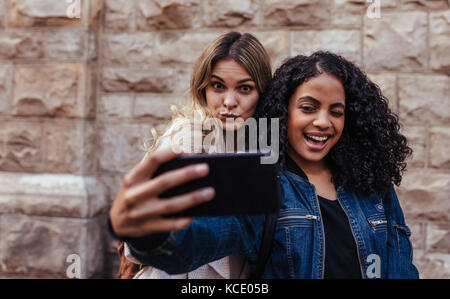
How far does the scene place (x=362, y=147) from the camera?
167 centimetres

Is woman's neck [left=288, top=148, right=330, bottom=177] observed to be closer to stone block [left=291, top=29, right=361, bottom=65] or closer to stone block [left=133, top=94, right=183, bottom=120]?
stone block [left=291, top=29, right=361, bottom=65]

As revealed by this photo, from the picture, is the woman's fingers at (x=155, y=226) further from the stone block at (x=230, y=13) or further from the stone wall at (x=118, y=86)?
the stone block at (x=230, y=13)

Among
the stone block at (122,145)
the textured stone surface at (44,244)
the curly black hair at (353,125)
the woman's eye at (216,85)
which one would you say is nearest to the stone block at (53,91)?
the stone block at (122,145)

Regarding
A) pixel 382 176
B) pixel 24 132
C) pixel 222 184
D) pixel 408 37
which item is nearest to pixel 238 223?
pixel 222 184

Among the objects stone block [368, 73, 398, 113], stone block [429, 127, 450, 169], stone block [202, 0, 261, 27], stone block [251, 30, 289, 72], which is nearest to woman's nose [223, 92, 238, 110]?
stone block [251, 30, 289, 72]

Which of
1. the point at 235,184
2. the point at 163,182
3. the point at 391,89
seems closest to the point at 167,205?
the point at 163,182

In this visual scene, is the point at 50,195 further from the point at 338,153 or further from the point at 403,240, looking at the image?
the point at 403,240

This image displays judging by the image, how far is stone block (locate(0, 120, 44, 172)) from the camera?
3209 mm

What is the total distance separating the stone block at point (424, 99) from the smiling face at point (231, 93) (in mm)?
1624

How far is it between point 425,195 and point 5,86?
344cm

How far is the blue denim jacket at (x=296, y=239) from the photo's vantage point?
3.45 feet

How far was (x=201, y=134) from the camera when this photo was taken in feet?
5.25

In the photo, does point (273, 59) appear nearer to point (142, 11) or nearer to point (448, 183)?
point (142, 11)

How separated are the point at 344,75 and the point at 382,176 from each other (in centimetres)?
44
